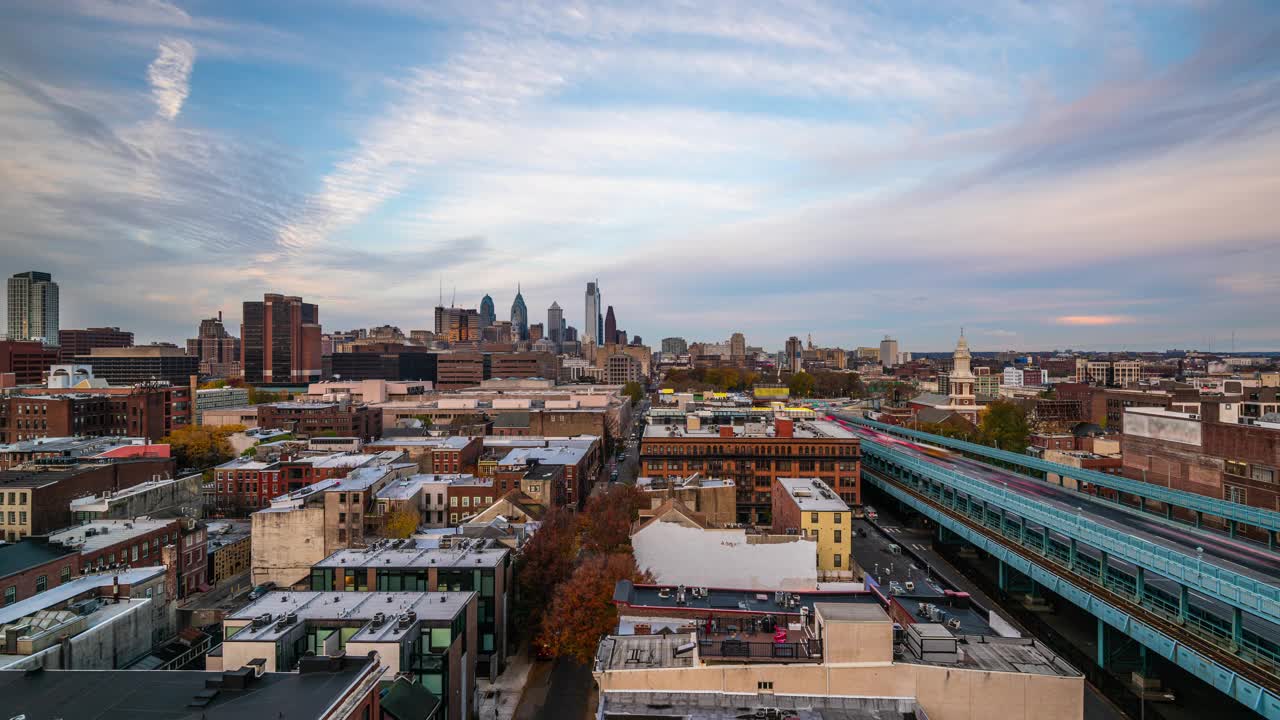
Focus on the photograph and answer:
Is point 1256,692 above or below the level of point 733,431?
below

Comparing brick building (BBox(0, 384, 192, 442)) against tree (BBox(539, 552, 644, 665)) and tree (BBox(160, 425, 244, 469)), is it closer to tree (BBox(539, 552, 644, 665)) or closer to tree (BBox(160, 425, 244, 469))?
tree (BBox(160, 425, 244, 469))

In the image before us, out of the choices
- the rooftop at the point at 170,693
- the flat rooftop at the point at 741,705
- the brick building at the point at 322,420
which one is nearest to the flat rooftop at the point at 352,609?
the rooftop at the point at 170,693

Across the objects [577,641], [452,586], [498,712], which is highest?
[452,586]

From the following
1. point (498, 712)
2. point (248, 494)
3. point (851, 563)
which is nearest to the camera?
point (498, 712)

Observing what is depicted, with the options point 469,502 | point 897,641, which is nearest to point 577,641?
point 897,641

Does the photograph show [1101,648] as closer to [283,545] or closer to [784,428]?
[784,428]

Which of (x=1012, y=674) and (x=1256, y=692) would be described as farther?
(x=1256, y=692)

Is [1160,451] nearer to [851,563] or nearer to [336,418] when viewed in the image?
[851,563]

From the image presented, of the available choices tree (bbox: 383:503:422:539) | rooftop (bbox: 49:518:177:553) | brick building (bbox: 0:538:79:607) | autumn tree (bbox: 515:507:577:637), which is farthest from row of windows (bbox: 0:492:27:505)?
autumn tree (bbox: 515:507:577:637)
